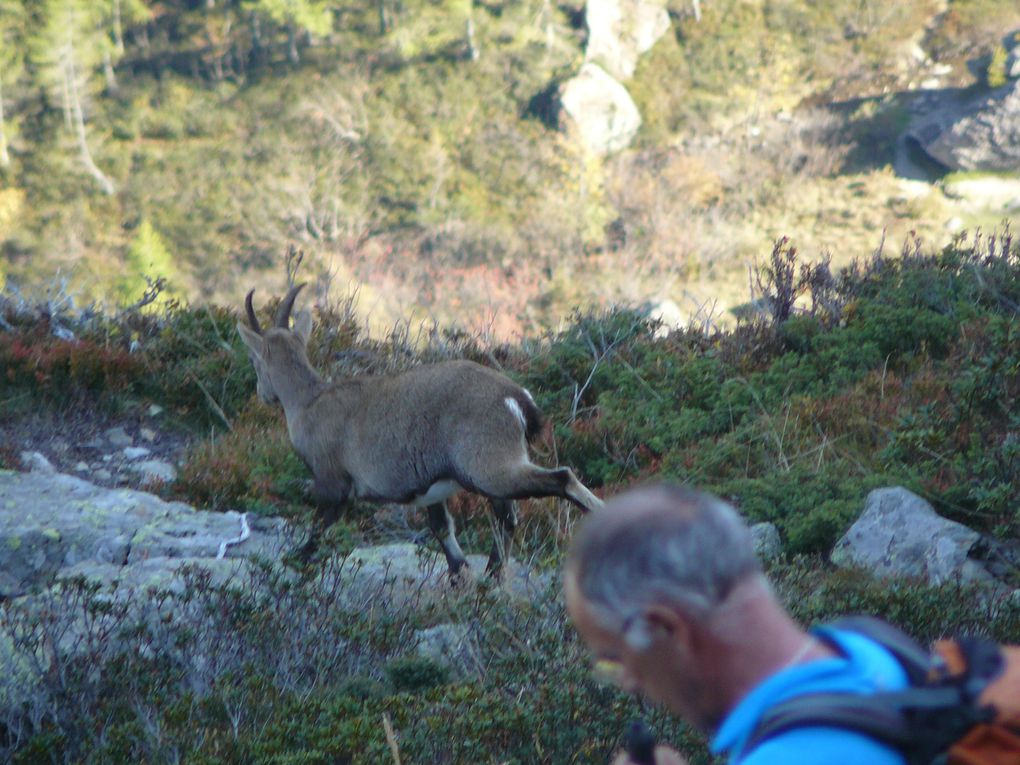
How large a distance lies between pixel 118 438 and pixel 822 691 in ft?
30.3

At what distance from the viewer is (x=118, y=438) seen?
32.9 feet

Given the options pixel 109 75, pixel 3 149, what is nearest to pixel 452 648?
pixel 3 149

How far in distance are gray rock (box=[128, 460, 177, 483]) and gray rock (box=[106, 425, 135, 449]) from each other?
39 cm

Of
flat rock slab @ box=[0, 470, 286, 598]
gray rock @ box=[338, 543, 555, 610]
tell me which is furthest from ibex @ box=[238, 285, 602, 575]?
flat rock slab @ box=[0, 470, 286, 598]

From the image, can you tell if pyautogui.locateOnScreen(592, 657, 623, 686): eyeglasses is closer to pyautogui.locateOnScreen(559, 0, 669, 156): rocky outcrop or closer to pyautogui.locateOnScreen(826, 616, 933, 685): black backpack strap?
pyautogui.locateOnScreen(826, 616, 933, 685): black backpack strap

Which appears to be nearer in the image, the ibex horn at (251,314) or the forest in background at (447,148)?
the ibex horn at (251,314)

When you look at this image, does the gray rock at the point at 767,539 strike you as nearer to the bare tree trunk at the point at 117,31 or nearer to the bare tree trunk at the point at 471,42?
the bare tree trunk at the point at 471,42

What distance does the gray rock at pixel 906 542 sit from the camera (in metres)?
6.24

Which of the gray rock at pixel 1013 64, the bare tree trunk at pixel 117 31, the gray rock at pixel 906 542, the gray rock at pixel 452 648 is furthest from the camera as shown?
the bare tree trunk at pixel 117 31

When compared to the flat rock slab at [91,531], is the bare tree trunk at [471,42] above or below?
below

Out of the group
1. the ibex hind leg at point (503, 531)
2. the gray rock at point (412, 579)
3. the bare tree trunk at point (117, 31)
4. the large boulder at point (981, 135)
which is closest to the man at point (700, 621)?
the gray rock at point (412, 579)

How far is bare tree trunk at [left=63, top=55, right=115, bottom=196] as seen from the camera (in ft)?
150

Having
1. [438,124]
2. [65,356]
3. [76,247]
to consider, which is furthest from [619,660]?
[438,124]

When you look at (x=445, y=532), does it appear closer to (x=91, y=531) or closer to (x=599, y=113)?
(x=91, y=531)
